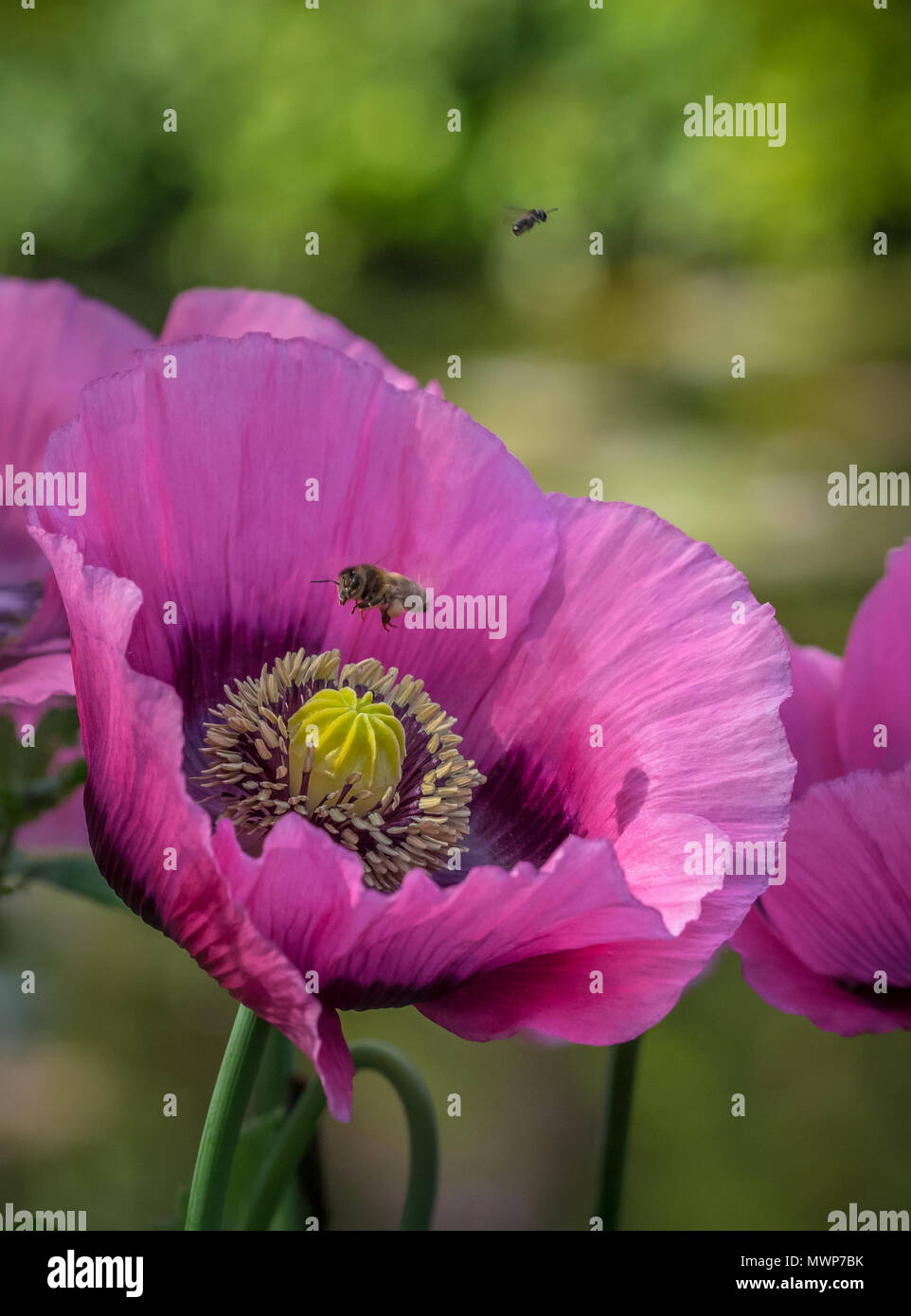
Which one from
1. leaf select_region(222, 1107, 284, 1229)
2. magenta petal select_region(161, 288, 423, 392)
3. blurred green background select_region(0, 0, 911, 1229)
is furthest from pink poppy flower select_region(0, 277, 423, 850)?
blurred green background select_region(0, 0, 911, 1229)

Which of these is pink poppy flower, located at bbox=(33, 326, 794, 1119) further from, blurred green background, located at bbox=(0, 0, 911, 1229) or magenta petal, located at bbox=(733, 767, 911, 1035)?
blurred green background, located at bbox=(0, 0, 911, 1229)

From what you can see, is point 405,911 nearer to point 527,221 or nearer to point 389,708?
point 389,708

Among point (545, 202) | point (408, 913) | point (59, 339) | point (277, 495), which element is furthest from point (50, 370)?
point (545, 202)

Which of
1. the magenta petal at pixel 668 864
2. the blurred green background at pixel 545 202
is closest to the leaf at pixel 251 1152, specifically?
the magenta petal at pixel 668 864

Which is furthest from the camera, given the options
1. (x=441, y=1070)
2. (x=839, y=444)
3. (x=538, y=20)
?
(x=538, y=20)

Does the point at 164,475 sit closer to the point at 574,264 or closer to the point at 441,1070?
→ the point at 441,1070

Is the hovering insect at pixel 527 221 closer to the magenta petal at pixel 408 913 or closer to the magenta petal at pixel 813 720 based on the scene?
the magenta petal at pixel 813 720
